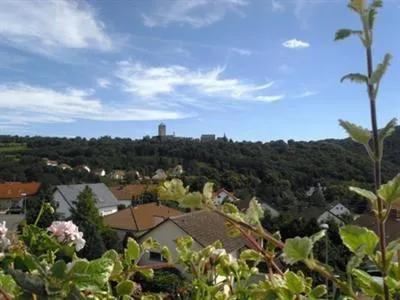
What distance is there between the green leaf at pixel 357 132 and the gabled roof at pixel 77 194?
131 feet

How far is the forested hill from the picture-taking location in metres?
59.5

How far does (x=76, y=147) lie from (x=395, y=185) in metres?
92.8

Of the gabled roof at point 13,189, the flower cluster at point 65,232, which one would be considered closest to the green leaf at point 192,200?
the flower cluster at point 65,232

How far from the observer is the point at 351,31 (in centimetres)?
63

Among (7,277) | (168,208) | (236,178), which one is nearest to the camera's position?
(7,277)

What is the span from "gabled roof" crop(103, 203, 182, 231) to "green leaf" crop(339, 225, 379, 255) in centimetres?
2815

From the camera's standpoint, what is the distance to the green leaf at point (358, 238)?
0.67 metres

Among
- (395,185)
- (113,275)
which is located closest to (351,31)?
(395,185)

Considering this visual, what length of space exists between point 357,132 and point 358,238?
0.16m

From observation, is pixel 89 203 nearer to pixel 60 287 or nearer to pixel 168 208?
pixel 168 208

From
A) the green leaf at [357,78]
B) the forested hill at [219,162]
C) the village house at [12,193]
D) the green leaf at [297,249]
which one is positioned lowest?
the village house at [12,193]

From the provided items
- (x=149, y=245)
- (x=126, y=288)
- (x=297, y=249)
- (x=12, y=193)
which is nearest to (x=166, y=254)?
(x=149, y=245)

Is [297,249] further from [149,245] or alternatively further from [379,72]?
[149,245]

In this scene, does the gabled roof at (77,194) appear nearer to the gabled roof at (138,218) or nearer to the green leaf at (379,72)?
the gabled roof at (138,218)
